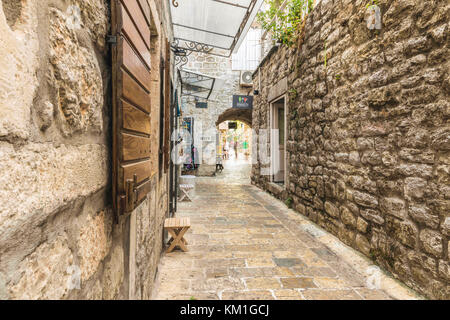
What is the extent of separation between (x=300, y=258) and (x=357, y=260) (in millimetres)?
607

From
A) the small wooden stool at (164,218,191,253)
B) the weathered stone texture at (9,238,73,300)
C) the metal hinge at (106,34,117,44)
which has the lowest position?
the small wooden stool at (164,218,191,253)

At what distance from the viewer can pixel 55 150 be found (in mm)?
622

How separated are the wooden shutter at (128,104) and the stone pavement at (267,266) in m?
1.50

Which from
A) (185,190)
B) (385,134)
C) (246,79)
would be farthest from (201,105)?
(385,134)

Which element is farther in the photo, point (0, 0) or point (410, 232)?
point (410, 232)

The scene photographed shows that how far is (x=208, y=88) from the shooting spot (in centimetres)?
845

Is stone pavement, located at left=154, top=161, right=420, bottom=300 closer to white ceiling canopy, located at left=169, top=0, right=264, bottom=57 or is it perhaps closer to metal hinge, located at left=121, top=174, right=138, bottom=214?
metal hinge, located at left=121, top=174, right=138, bottom=214

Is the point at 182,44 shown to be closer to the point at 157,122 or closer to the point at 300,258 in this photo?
the point at 157,122

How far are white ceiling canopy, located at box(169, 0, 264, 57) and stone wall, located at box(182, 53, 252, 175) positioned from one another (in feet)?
18.6

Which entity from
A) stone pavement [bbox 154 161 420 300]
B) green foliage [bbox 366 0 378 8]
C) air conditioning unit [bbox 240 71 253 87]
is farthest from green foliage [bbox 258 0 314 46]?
air conditioning unit [bbox 240 71 253 87]

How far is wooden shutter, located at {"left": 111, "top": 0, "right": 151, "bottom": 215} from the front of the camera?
96 cm

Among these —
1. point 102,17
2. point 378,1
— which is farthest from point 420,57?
point 102,17

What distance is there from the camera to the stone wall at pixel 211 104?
11.0m

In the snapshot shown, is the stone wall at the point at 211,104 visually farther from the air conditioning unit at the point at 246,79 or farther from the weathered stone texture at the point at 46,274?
the weathered stone texture at the point at 46,274
